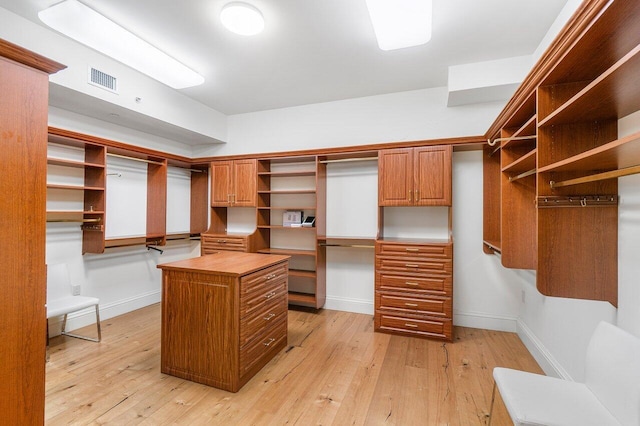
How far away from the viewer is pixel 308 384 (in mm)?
2373

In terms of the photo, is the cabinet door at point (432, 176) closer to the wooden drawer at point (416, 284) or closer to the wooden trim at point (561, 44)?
the wooden drawer at point (416, 284)

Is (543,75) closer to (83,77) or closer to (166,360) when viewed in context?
(166,360)

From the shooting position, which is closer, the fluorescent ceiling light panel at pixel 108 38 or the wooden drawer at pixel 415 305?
the fluorescent ceiling light panel at pixel 108 38

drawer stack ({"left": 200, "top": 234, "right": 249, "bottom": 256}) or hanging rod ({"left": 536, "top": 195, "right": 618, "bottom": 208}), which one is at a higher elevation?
hanging rod ({"left": 536, "top": 195, "right": 618, "bottom": 208})

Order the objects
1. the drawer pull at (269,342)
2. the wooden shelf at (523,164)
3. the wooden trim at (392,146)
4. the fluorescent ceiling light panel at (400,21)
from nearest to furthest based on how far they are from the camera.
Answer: the fluorescent ceiling light panel at (400,21) → the wooden shelf at (523,164) → the drawer pull at (269,342) → the wooden trim at (392,146)

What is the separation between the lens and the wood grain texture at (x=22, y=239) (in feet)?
3.95

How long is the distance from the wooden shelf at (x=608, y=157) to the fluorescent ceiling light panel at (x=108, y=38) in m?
3.09

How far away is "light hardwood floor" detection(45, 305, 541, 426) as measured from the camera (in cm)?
200

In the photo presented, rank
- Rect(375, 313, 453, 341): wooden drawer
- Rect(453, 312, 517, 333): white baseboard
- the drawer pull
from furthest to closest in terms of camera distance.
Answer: Rect(453, 312, 517, 333): white baseboard, Rect(375, 313, 453, 341): wooden drawer, the drawer pull

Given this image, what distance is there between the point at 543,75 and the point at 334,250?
9.70 ft

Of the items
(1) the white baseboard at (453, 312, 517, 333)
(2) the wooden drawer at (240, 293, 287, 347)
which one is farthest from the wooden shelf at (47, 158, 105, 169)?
(1) the white baseboard at (453, 312, 517, 333)

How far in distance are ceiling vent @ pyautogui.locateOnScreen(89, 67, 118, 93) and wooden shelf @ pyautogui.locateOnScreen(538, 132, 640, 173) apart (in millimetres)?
3750

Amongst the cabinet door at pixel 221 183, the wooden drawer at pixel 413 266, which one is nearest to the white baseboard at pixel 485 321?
the wooden drawer at pixel 413 266

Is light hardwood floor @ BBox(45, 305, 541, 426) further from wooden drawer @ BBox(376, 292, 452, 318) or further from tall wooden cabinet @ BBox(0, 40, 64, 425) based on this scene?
tall wooden cabinet @ BBox(0, 40, 64, 425)
